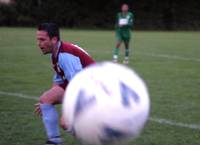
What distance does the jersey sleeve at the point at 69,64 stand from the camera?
16.8 ft

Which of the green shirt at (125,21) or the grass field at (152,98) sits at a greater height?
the green shirt at (125,21)

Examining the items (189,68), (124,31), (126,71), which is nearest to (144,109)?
(126,71)

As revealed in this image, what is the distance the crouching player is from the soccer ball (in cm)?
163

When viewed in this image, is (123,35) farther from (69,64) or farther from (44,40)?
(69,64)

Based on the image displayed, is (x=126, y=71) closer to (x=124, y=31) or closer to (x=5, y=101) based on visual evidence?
(x=5, y=101)

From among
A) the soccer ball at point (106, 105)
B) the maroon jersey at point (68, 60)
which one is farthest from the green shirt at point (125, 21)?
the soccer ball at point (106, 105)

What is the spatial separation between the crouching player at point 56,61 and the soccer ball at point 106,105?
1.63 m

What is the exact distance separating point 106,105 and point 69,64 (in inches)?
75.2

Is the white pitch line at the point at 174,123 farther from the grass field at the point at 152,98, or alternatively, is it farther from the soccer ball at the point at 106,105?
the soccer ball at the point at 106,105

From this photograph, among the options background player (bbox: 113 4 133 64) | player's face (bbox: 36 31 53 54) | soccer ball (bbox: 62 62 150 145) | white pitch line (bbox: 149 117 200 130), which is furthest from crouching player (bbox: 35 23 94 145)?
background player (bbox: 113 4 133 64)

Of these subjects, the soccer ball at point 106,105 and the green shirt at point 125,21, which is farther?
the green shirt at point 125,21

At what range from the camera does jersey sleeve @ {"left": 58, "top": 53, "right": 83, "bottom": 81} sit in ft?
16.8

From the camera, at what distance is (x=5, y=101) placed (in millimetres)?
8820

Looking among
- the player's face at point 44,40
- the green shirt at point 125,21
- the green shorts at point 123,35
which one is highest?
the player's face at point 44,40
